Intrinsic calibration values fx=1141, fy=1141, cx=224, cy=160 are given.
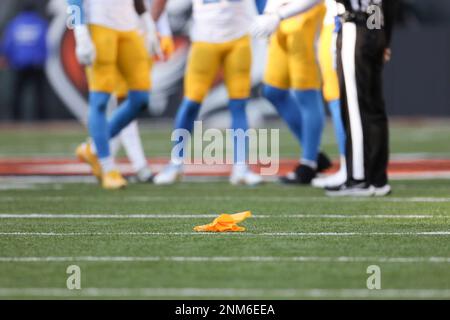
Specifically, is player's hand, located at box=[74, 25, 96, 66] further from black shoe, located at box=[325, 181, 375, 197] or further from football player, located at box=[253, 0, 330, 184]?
black shoe, located at box=[325, 181, 375, 197]

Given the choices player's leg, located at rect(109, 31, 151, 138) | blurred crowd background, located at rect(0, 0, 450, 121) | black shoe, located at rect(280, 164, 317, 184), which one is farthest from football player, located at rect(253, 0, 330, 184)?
blurred crowd background, located at rect(0, 0, 450, 121)

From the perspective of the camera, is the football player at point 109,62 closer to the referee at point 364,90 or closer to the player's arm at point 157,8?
the player's arm at point 157,8

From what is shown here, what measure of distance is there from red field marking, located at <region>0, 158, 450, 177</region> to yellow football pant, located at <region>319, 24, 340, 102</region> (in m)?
1.12

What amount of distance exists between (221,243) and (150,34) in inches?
147

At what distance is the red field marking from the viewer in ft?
30.8

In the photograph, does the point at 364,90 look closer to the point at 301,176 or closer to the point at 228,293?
the point at 301,176

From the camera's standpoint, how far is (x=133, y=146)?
902 cm

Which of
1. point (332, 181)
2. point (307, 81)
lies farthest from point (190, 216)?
point (307, 81)

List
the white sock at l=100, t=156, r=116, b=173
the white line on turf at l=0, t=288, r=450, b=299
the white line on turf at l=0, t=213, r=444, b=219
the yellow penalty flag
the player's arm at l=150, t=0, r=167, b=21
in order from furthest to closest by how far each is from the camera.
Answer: the player's arm at l=150, t=0, r=167, b=21 → the white sock at l=100, t=156, r=116, b=173 → the white line on turf at l=0, t=213, r=444, b=219 → the yellow penalty flag → the white line on turf at l=0, t=288, r=450, b=299

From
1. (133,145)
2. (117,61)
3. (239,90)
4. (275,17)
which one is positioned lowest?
(133,145)
